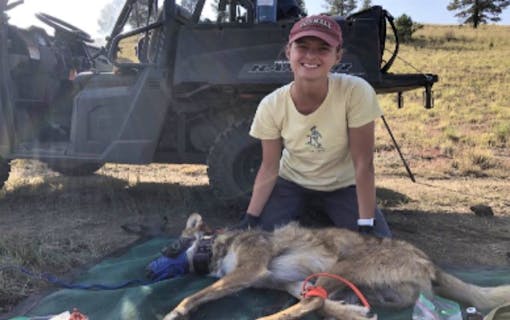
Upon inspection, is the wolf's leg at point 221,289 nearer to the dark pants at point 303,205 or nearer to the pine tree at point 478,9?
the dark pants at point 303,205

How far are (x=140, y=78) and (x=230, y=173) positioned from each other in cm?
144

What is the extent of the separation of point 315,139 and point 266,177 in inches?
19.8

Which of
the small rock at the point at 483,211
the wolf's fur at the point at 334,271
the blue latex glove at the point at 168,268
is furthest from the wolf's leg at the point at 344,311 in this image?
the small rock at the point at 483,211

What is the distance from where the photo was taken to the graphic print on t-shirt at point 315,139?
386cm

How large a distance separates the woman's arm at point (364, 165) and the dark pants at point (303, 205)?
40cm

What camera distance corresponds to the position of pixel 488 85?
813 inches

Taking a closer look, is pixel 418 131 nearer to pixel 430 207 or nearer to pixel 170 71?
pixel 430 207

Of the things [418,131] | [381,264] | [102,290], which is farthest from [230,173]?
[418,131]

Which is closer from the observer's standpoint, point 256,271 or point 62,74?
point 256,271

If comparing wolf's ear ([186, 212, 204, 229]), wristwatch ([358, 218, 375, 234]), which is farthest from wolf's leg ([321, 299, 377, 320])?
wolf's ear ([186, 212, 204, 229])

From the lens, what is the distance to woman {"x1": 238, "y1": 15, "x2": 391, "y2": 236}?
339 cm

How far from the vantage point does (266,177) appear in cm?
397

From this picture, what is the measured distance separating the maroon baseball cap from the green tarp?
1730 mm

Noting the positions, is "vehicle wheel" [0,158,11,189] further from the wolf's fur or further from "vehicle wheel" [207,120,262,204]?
the wolf's fur
